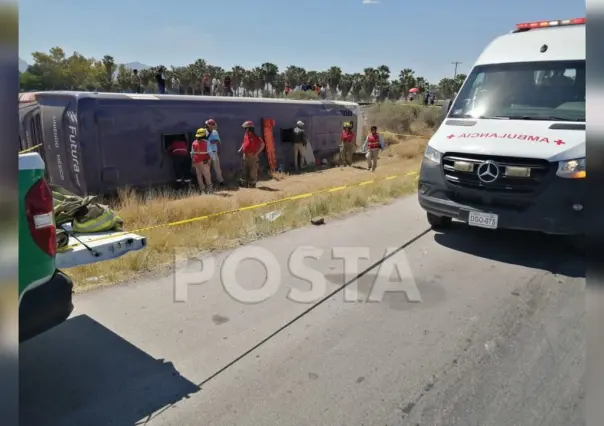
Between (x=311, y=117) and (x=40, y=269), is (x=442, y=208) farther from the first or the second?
(x=311, y=117)

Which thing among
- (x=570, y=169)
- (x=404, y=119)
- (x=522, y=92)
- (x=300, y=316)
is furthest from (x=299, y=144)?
(x=404, y=119)

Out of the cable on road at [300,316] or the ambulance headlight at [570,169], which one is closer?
the cable on road at [300,316]

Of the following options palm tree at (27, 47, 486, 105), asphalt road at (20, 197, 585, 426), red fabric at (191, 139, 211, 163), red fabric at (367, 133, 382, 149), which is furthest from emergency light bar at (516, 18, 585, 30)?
palm tree at (27, 47, 486, 105)

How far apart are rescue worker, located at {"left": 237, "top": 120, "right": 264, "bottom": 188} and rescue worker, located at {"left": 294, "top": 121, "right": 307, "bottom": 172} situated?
104 inches

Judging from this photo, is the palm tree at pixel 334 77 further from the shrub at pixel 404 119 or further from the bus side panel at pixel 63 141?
the bus side panel at pixel 63 141

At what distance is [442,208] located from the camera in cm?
575

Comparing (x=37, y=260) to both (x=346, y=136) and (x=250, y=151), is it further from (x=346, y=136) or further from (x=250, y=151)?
(x=346, y=136)

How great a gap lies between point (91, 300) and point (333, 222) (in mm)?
3926

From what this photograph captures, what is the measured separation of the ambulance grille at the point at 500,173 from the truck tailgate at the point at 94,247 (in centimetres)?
364

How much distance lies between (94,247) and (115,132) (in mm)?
7610

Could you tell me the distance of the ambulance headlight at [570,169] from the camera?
4723 mm

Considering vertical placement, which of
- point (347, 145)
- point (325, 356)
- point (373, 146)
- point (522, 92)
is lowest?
point (325, 356)

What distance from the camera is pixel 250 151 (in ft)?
41.8

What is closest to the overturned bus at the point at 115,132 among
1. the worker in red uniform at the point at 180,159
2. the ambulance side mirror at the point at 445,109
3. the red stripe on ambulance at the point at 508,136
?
the worker in red uniform at the point at 180,159
